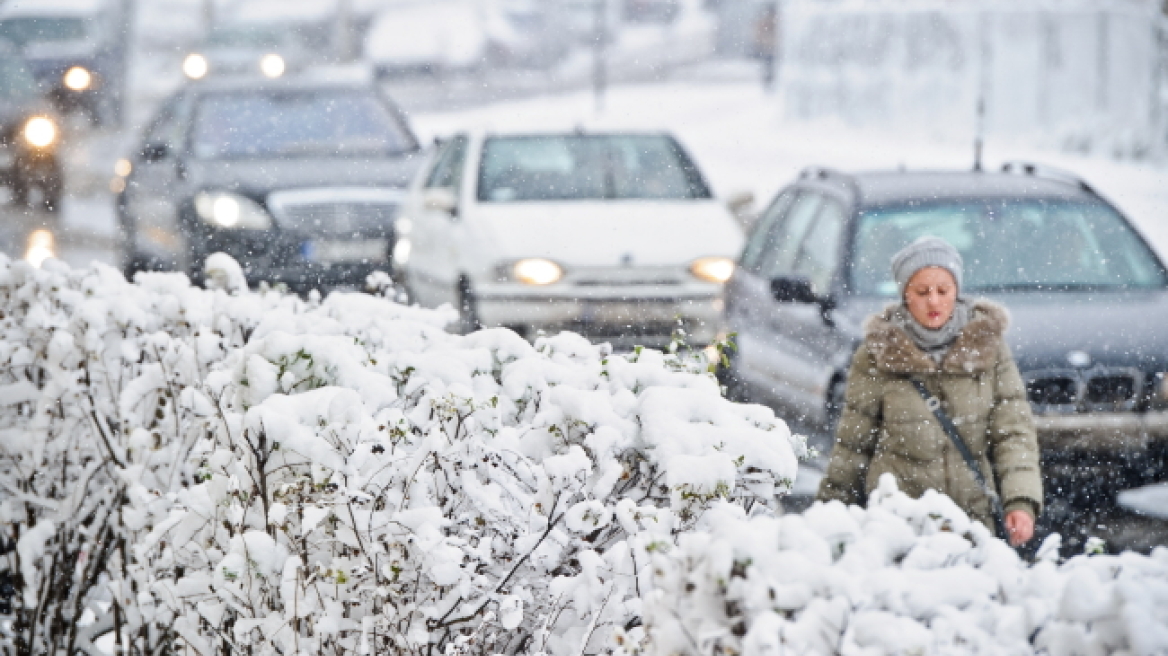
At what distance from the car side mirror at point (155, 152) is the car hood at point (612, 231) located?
2.85 m

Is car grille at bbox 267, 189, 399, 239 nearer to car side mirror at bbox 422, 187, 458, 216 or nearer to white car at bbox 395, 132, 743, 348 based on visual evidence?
white car at bbox 395, 132, 743, 348

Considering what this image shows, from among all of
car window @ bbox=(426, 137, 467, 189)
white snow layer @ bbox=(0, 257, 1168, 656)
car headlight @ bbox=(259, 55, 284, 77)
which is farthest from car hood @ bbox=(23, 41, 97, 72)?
white snow layer @ bbox=(0, 257, 1168, 656)

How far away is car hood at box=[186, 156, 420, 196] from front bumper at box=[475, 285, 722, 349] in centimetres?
271

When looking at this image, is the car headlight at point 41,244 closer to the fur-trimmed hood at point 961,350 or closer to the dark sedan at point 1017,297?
the dark sedan at point 1017,297

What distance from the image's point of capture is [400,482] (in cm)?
287

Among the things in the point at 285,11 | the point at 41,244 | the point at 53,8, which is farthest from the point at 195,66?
the point at 285,11

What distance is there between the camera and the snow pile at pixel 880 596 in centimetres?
193

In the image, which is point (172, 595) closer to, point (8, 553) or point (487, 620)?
point (487, 620)

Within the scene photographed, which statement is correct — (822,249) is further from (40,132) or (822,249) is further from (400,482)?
(40,132)

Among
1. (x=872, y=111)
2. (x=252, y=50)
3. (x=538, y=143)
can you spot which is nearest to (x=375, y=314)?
(x=538, y=143)

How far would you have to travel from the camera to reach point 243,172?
467 inches

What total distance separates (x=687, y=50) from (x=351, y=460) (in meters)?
46.4

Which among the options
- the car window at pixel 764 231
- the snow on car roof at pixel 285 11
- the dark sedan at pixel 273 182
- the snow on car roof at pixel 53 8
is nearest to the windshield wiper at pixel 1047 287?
the car window at pixel 764 231

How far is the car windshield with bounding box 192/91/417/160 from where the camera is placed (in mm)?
12376
